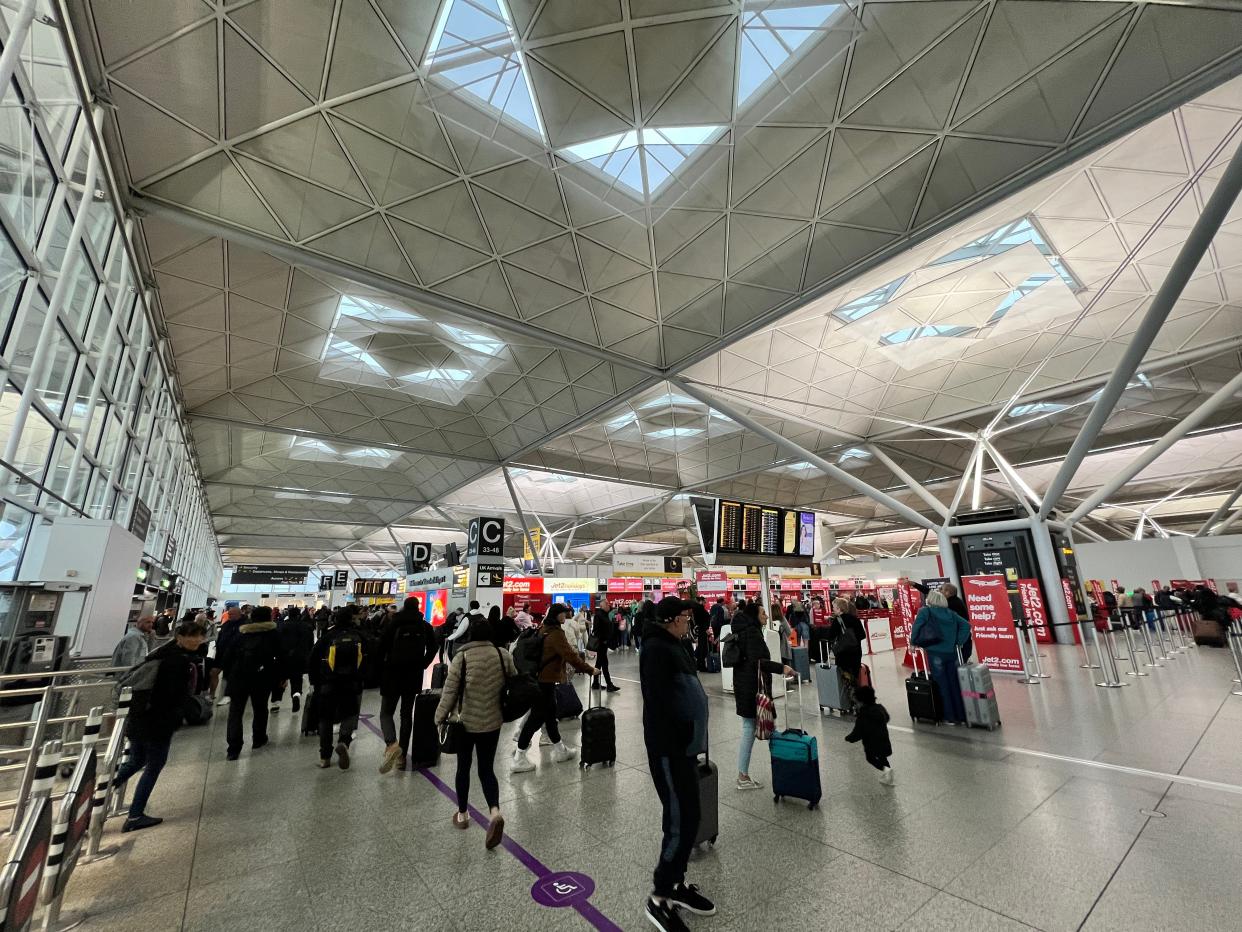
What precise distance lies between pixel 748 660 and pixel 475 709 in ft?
9.69

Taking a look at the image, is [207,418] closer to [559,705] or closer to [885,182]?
[559,705]

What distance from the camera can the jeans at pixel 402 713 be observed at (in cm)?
669

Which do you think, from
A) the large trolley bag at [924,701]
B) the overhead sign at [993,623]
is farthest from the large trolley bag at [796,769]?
the overhead sign at [993,623]

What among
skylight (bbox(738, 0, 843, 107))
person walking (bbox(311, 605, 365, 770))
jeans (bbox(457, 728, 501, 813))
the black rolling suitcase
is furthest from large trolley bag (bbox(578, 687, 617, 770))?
skylight (bbox(738, 0, 843, 107))

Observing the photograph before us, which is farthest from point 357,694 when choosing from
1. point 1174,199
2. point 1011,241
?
point 1174,199

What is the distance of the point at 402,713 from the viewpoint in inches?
267

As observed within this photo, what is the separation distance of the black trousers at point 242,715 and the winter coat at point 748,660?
6475mm

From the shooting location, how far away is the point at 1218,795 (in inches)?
195

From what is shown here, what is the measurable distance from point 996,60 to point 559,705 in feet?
41.8

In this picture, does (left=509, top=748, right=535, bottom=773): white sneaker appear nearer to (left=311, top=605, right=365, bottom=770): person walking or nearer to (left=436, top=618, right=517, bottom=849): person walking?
(left=436, top=618, right=517, bottom=849): person walking

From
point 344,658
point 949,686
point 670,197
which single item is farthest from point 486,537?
point 949,686

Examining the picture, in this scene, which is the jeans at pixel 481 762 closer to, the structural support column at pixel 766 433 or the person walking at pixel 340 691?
the person walking at pixel 340 691

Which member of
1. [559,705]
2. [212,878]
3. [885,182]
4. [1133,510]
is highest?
[885,182]

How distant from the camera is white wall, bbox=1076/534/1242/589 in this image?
28781mm
